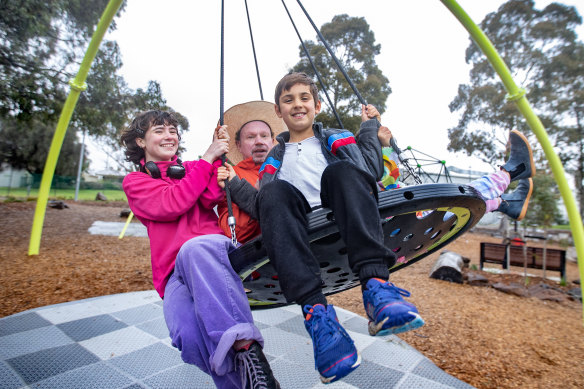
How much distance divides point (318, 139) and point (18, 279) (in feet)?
15.1

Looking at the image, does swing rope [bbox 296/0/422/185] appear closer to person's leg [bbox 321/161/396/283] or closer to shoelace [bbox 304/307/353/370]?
person's leg [bbox 321/161/396/283]

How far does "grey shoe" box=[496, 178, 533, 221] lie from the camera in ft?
8.57

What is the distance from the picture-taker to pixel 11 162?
3253 centimetres

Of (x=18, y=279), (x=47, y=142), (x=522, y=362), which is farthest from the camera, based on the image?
(x=47, y=142)

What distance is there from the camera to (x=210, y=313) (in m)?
1.40

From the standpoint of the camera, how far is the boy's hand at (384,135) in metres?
1.73

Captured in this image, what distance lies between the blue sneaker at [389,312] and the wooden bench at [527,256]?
25.7ft

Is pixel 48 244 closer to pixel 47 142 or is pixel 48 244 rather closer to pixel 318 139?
pixel 318 139

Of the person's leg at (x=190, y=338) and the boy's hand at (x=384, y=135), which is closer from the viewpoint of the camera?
the person's leg at (x=190, y=338)

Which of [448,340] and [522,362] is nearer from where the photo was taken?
[522,362]

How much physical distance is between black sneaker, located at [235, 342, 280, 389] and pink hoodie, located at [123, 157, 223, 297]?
56 centimetres

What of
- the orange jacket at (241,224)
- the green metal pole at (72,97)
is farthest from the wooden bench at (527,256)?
the green metal pole at (72,97)

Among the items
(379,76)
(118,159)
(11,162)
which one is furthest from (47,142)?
(379,76)

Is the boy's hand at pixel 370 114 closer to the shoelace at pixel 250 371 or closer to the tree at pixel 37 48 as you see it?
the shoelace at pixel 250 371
